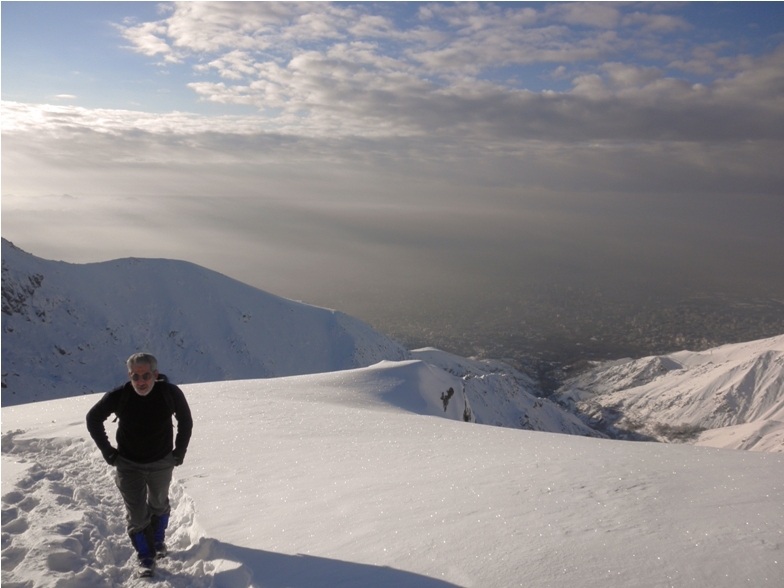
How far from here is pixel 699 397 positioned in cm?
16138

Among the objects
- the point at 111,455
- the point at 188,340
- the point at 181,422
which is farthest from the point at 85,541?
the point at 188,340

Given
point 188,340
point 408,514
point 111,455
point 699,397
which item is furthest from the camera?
point 699,397

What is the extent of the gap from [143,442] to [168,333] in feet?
238

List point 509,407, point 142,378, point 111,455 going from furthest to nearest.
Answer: point 509,407 → point 111,455 → point 142,378

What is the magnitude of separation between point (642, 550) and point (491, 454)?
371cm

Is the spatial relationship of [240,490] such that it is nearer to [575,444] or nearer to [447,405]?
[575,444]

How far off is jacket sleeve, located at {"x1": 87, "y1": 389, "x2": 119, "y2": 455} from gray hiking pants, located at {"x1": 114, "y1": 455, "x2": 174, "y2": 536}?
9.7 inches

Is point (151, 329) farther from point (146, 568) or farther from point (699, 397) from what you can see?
point (699, 397)

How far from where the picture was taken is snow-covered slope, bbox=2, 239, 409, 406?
5538cm

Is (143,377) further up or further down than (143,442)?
further up

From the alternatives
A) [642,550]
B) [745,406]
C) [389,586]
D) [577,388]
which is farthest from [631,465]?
[577,388]

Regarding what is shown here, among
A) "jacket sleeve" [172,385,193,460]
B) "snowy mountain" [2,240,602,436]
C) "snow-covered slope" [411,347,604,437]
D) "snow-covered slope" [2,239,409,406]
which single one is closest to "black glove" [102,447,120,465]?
"jacket sleeve" [172,385,193,460]

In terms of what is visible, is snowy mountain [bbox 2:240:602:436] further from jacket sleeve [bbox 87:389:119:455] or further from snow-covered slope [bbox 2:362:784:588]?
jacket sleeve [bbox 87:389:119:455]

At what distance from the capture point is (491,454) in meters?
7.99
